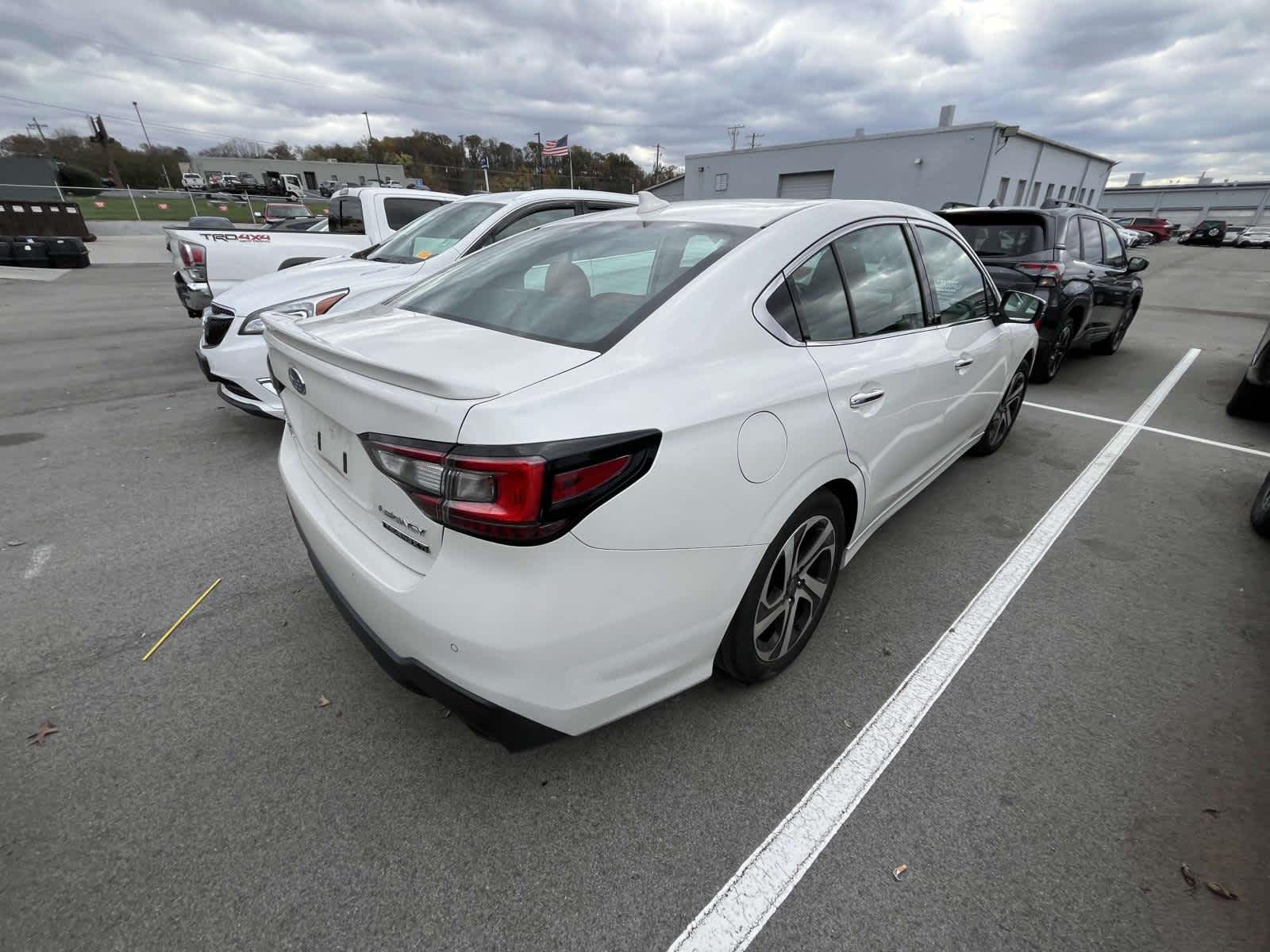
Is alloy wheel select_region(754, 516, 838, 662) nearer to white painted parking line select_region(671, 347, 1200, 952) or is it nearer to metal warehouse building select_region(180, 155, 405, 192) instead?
white painted parking line select_region(671, 347, 1200, 952)

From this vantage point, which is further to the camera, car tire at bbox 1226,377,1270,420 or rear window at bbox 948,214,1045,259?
rear window at bbox 948,214,1045,259

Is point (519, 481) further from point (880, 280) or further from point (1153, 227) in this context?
point (1153, 227)

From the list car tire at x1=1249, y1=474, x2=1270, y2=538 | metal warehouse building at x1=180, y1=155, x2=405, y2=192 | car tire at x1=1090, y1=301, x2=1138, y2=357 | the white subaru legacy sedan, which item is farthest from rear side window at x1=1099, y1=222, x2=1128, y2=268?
metal warehouse building at x1=180, y1=155, x2=405, y2=192

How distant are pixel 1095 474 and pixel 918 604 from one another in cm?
248

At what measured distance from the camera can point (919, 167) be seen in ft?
89.8

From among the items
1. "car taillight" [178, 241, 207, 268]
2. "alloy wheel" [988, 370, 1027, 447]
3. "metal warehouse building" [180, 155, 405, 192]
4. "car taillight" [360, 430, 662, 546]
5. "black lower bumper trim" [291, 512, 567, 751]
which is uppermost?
"metal warehouse building" [180, 155, 405, 192]

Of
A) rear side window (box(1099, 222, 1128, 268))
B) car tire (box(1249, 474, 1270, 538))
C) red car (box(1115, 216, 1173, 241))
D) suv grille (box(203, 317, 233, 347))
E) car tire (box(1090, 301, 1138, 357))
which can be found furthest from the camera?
red car (box(1115, 216, 1173, 241))

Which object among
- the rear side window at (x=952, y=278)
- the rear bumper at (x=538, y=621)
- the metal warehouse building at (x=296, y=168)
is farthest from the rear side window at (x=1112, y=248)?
the metal warehouse building at (x=296, y=168)

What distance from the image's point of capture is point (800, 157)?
32.1 m

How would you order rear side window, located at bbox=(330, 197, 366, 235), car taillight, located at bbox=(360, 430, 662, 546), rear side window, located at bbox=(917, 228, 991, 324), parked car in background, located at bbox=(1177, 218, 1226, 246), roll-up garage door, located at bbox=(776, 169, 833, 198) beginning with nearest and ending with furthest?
1. car taillight, located at bbox=(360, 430, 662, 546)
2. rear side window, located at bbox=(917, 228, 991, 324)
3. rear side window, located at bbox=(330, 197, 366, 235)
4. roll-up garage door, located at bbox=(776, 169, 833, 198)
5. parked car in background, located at bbox=(1177, 218, 1226, 246)

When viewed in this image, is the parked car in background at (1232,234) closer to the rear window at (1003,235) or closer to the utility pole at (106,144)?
the rear window at (1003,235)

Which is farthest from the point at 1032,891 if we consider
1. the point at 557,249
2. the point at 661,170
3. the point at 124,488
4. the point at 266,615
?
the point at 661,170

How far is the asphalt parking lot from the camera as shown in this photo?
1.54 metres

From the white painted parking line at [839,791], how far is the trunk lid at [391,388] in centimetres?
117
